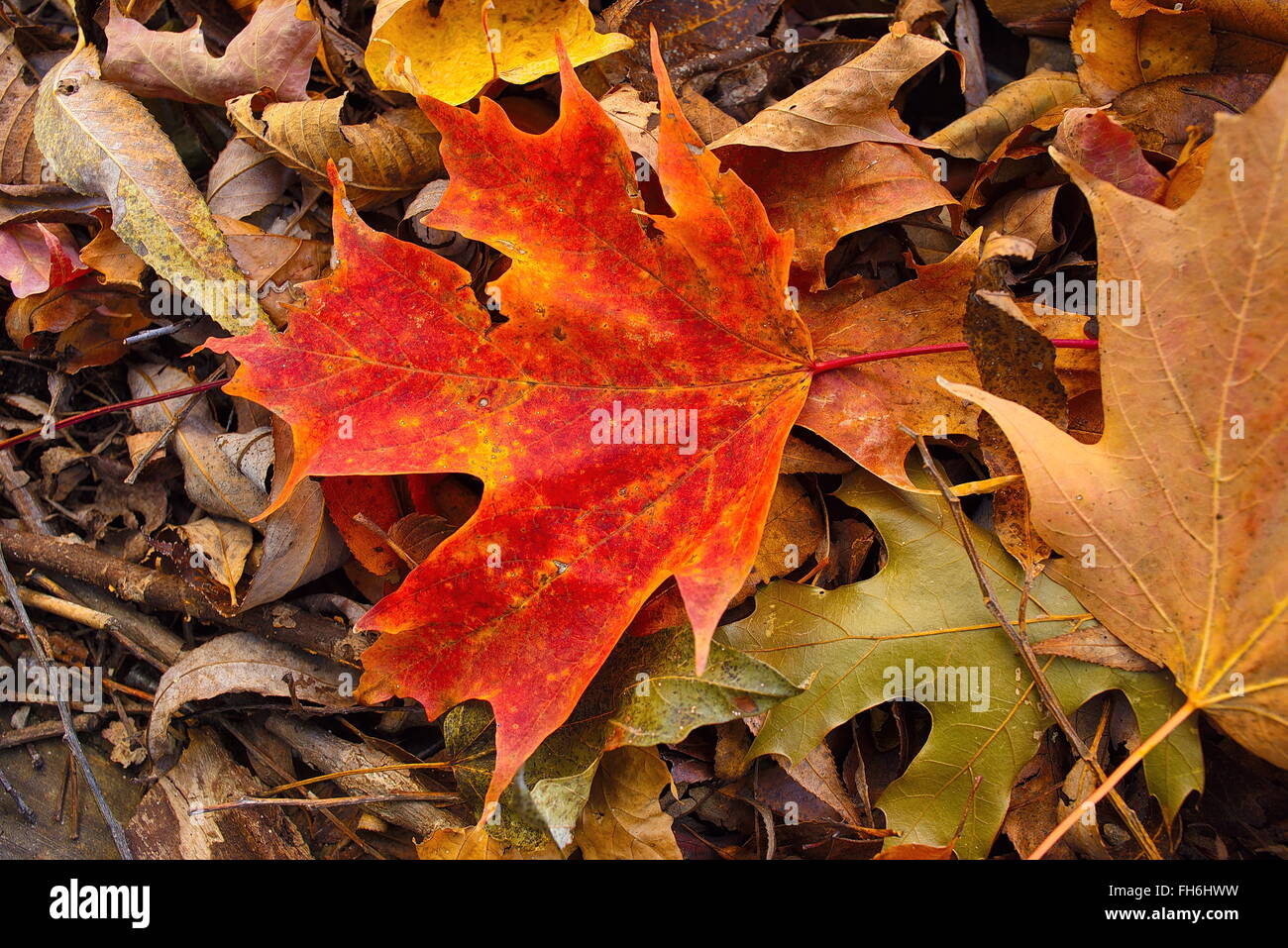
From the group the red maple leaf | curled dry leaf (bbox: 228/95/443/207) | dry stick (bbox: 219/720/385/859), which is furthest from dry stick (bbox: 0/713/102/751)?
curled dry leaf (bbox: 228/95/443/207)

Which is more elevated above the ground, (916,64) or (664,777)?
(916,64)

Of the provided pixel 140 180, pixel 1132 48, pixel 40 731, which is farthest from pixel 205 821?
pixel 1132 48

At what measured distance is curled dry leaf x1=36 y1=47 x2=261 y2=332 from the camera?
1.55m

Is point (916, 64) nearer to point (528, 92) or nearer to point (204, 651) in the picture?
point (528, 92)

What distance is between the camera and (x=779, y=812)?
1.49 metres

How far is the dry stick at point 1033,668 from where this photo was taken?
4.31ft

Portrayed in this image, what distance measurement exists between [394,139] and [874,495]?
1.09 m

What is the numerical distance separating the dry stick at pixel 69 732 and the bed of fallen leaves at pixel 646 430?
2 cm

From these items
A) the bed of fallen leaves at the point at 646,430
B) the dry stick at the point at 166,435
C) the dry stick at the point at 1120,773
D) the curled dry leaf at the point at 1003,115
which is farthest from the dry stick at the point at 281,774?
the curled dry leaf at the point at 1003,115

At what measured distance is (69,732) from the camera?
5.10 ft

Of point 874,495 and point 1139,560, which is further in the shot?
point 874,495

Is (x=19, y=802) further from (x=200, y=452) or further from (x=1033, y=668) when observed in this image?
(x=1033, y=668)

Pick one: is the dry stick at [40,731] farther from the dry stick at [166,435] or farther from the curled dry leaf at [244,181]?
the curled dry leaf at [244,181]
